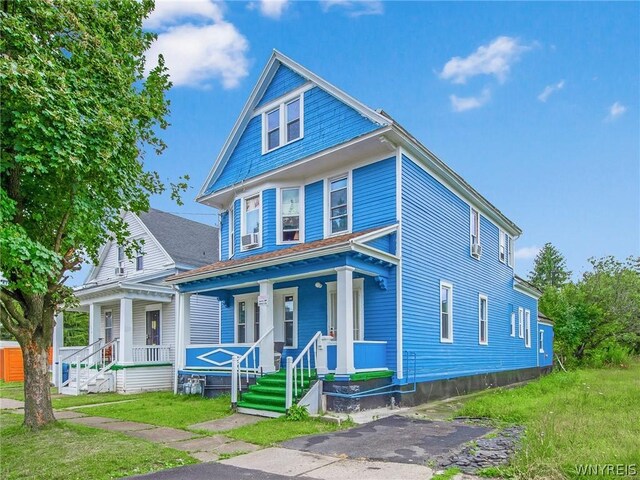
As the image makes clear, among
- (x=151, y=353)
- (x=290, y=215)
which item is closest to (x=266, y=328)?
(x=290, y=215)

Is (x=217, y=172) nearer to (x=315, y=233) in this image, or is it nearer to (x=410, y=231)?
(x=315, y=233)

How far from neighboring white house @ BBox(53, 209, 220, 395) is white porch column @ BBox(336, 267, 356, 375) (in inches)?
262

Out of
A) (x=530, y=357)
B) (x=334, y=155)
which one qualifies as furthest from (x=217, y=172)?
(x=530, y=357)

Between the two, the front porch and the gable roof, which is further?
the gable roof

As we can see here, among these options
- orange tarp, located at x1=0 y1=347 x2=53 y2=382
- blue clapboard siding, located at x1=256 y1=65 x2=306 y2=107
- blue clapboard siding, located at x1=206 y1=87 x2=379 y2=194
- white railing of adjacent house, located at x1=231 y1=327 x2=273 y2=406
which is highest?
blue clapboard siding, located at x1=256 y1=65 x2=306 y2=107

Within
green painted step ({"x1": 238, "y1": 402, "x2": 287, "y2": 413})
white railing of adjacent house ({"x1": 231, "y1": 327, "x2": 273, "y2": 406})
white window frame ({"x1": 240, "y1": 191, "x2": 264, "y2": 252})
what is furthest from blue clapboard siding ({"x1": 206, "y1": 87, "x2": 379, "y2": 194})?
green painted step ({"x1": 238, "y1": 402, "x2": 287, "y2": 413})

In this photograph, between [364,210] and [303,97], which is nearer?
[364,210]

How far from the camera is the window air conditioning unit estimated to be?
1566cm

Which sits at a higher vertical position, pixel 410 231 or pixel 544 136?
pixel 544 136

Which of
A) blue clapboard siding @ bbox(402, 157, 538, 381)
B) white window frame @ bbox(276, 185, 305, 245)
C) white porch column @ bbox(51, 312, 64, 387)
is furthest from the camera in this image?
white porch column @ bbox(51, 312, 64, 387)

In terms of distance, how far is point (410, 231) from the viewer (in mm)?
13359

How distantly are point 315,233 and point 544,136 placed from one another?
12182 millimetres

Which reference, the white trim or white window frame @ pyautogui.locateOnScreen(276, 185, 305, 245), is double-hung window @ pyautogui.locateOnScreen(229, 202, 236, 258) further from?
the white trim

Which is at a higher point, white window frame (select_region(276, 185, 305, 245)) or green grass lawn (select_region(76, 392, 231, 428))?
white window frame (select_region(276, 185, 305, 245))
